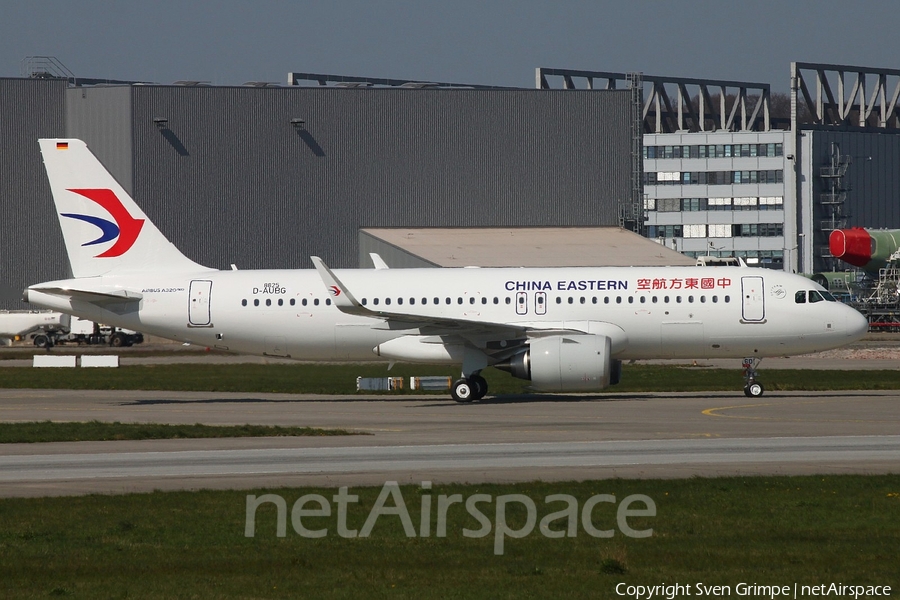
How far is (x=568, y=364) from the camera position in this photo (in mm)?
33812

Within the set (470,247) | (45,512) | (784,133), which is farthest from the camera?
(784,133)

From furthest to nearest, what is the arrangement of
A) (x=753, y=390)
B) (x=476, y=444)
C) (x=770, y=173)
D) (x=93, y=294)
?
(x=770, y=173), (x=93, y=294), (x=753, y=390), (x=476, y=444)

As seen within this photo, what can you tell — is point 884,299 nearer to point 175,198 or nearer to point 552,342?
point 175,198

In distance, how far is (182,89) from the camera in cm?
7931

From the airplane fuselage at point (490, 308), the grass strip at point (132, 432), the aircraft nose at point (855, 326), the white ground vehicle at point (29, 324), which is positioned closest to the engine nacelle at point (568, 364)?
the airplane fuselage at point (490, 308)

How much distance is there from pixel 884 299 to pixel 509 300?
189 ft

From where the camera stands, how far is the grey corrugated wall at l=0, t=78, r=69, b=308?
79.4 metres

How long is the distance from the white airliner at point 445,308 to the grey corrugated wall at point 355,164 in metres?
39.7

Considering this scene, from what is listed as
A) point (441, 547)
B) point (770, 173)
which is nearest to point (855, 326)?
point (441, 547)

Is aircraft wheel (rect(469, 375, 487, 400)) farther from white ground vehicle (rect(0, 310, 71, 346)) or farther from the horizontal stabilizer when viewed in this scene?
white ground vehicle (rect(0, 310, 71, 346))

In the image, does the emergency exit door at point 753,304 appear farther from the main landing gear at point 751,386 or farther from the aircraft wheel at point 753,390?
the aircraft wheel at point 753,390

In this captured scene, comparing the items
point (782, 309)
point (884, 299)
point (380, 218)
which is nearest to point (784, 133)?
point (884, 299)

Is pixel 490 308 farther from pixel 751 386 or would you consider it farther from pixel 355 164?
pixel 355 164

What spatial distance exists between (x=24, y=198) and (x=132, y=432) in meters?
58.1
